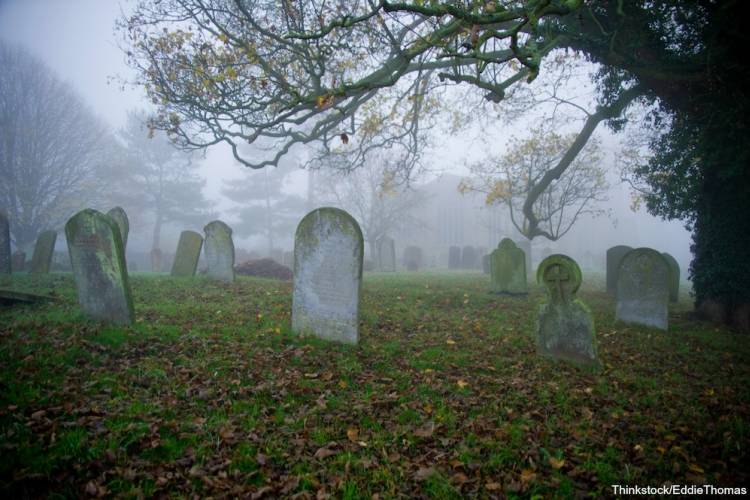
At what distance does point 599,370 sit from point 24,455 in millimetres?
6621

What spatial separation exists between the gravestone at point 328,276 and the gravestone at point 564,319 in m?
3.05

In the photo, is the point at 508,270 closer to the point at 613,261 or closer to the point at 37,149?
the point at 613,261

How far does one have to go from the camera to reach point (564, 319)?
6074 mm

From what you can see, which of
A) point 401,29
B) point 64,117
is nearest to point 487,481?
point 401,29

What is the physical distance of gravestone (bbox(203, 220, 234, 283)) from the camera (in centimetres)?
1223

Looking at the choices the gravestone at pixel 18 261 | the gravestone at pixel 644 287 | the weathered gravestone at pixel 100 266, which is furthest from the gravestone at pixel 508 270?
the gravestone at pixel 18 261

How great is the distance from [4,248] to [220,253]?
7.74m

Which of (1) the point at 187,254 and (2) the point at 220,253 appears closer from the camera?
(2) the point at 220,253

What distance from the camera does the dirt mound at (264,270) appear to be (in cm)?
1608

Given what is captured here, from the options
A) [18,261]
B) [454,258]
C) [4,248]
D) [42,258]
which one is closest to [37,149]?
[18,261]

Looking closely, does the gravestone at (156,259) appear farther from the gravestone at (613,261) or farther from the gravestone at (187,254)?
the gravestone at (613,261)

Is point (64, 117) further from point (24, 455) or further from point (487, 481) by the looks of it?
point (487, 481)

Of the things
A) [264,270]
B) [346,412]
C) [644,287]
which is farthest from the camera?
[264,270]

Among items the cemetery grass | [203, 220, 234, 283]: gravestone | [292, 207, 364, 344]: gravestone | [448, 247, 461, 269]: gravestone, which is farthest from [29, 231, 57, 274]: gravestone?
[448, 247, 461, 269]: gravestone
